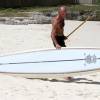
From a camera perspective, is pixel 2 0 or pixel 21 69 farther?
pixel 2 0

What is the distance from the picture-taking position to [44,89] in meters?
9.80

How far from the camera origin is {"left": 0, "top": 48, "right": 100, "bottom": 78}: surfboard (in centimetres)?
1059

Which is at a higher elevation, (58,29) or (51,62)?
(58,29)

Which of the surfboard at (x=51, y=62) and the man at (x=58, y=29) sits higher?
the man at (x=58, y=29)

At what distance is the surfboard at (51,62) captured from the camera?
1059cm

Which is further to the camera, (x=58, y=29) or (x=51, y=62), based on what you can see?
(x=58, y=29)

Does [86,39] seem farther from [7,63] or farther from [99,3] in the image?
[99,3]

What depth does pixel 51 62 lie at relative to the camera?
35.2ft

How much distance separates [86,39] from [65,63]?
28.3ft

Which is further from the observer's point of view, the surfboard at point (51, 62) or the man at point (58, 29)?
the man at point (58, 29)

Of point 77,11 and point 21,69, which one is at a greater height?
point 21,69

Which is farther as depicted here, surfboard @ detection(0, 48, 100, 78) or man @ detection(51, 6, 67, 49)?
man @ detection(51, 6, 67, 49)

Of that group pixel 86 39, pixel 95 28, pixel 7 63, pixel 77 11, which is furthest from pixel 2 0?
pixel 7 63

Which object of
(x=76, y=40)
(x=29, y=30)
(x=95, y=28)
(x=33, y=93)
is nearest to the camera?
(x=33, y=93)
